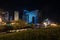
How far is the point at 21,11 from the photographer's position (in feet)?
102

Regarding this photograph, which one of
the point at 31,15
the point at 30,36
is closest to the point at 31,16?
the point at 31,15

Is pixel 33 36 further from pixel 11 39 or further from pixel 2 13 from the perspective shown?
pixel 2 13

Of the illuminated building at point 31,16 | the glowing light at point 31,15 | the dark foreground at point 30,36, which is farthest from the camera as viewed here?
the glowing light at point 31,15

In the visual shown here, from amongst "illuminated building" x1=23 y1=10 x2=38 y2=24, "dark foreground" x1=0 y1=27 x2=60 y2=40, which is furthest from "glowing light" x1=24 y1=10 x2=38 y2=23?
"dark foreground" x1=0 y1=27 x2=60 y2=40

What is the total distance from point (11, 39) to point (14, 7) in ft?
89.3

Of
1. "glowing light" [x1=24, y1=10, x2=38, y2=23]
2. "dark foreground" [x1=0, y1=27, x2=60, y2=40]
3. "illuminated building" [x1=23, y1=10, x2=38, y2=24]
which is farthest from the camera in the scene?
"glowing light" [x1=24, y1=10, x2=38, y2=23]

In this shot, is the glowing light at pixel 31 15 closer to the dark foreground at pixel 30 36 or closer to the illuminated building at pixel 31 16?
the illuminated building at pixel 31 16

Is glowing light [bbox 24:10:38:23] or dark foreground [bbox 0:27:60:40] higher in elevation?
glowing light [bbox 24:10:38:23]

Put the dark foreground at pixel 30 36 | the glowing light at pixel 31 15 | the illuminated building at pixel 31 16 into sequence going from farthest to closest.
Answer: the glowing light at pixel 31 15 < the illuminated building at pixel 31 16 < the dark foreground at pixel 30 36

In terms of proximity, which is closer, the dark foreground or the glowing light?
the dark foreground

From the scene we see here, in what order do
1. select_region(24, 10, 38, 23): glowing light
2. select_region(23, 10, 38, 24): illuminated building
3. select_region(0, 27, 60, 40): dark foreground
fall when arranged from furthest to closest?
select_region(24, 10, 38, 23): glowing light < select_region(23, 10, 38, 24): illuminated building < select_region(0, 27, 60, 40): dark foreground

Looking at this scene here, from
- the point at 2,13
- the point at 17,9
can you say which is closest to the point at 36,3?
the point at 17,9

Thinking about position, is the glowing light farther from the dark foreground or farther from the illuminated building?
the dark foreground

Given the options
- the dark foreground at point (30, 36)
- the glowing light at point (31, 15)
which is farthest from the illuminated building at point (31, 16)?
the dark foreground at point (30, 36)
